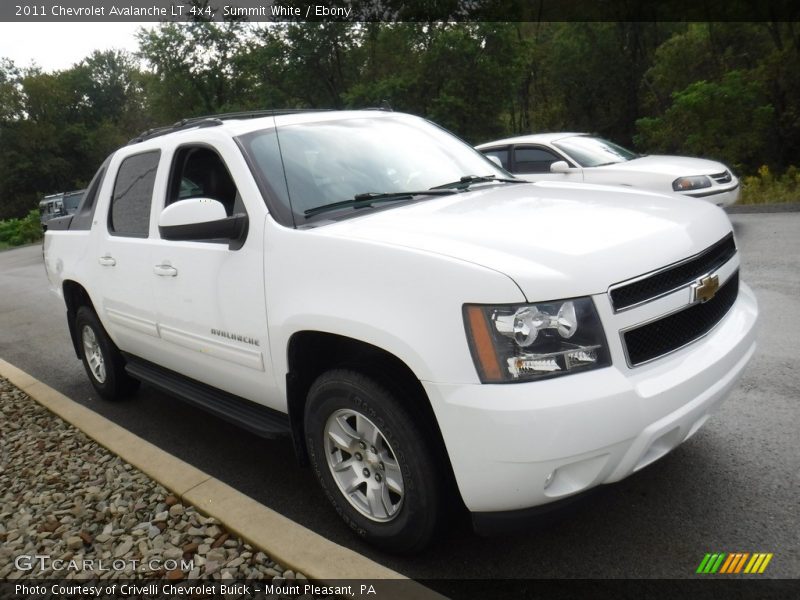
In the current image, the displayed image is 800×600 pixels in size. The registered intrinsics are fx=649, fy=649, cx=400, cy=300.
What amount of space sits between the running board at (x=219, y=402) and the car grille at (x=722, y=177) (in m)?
7.77

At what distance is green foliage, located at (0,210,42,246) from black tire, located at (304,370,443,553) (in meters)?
39.2

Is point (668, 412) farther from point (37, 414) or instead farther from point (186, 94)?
point (186, 94)

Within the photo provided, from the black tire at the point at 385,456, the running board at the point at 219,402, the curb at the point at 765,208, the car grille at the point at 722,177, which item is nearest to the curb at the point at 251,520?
A: the black tire at the point at 385,456

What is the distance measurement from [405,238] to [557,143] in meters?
7.78

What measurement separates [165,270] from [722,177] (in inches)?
319

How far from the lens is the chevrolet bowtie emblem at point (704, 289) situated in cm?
258

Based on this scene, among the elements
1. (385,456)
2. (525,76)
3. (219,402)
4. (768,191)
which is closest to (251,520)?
(385,456)

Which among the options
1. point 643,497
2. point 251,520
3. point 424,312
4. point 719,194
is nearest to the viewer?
point 424,312

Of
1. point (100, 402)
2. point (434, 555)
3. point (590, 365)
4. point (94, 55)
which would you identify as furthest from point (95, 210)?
point (94, 55)

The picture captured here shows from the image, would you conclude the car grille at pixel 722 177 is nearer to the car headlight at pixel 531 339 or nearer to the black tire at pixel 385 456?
the car headlight at pixel 531 339

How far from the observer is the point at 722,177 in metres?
9.09

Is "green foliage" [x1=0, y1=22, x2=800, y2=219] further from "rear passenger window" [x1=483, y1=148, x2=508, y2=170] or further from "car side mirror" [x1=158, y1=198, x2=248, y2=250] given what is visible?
"car side mirror" [x1=158, y1=198, x2=248, y2=250]

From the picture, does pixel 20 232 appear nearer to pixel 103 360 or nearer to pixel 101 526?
pixel 103 360

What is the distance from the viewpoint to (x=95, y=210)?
15.7 feet
